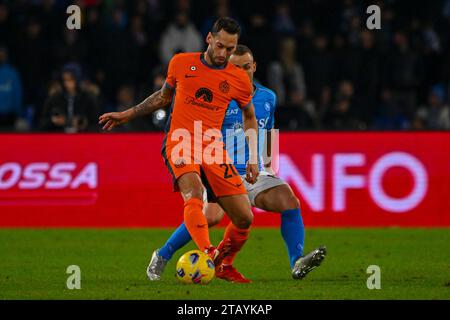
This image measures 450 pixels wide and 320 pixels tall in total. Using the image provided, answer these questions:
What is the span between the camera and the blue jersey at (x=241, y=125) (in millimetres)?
9656

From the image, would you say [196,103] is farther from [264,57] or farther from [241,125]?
[264,57]

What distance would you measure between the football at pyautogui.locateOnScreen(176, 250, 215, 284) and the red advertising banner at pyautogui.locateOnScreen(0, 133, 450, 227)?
562 cm

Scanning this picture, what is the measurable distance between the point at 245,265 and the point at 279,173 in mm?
3758

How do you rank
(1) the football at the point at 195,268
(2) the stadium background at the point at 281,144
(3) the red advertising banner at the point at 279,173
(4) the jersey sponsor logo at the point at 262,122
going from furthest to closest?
(3) the red advertising banner at the point at 279,173 → (2) the stadium background at the point at 281,144 → (4) the jersey sponsor logo at the point at 262,122 → (1) the football at the point at 195,268

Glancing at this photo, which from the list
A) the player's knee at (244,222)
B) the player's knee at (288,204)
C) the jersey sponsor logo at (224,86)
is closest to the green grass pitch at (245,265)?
the player's knee at (244,222)

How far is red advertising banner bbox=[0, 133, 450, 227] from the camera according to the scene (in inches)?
556

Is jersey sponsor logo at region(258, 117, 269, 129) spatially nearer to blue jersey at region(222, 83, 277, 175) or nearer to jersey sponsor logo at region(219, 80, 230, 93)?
blue jersey at region(222, 83, 277, 175)

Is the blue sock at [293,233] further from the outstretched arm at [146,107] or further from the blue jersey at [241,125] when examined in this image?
the outstretched arm at [146,107]

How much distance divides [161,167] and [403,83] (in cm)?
481

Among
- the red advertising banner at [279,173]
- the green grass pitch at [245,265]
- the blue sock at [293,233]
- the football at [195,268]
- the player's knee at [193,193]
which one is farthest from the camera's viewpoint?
the red advertising banner at [279,173]

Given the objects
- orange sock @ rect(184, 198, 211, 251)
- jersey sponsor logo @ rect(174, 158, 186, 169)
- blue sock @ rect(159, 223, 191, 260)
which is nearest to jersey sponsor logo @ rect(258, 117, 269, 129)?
blue sock @ rect(159, 223, 191, 260)

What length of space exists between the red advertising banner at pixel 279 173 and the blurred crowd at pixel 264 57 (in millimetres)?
1830
